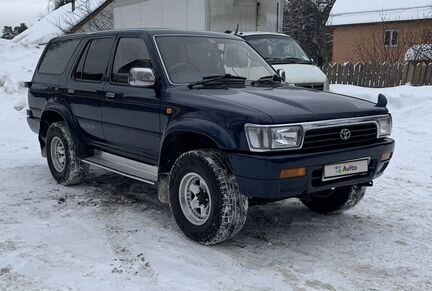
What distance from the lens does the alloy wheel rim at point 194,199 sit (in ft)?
14.4

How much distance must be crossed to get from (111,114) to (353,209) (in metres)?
2.93

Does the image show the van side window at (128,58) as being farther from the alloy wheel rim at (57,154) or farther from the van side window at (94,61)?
the alloy wheel rim at (57,154)

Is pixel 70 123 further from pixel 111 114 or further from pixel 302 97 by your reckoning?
pixel 302 97

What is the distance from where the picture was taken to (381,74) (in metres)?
15.8

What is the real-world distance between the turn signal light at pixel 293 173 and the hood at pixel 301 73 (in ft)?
18.7

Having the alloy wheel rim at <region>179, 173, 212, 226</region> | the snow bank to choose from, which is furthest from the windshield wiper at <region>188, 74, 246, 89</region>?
the snow bank

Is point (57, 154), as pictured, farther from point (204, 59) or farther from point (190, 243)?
point (190, 243)

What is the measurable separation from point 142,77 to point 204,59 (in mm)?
794

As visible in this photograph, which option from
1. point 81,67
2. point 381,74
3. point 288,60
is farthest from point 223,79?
point 381,74

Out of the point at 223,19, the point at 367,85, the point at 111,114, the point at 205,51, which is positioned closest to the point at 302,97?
the point at 205,51

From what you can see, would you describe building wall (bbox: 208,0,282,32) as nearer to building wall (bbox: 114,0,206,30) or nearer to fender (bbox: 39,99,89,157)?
building wall (bbox: 114,0,206,30)

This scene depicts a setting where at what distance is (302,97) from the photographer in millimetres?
4527

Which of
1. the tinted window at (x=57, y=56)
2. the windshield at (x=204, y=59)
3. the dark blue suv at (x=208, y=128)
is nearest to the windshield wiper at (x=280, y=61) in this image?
the dark blue suv at (x=208, y=128)

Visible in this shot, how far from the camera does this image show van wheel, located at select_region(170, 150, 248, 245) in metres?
4.12
